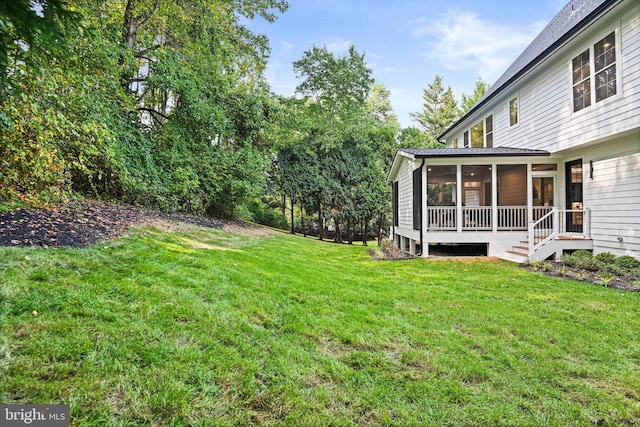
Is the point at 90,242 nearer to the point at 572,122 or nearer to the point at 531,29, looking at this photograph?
the point at 572,122

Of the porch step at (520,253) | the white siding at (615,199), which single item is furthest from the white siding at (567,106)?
the porch step at (520,253)

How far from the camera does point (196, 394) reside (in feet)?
6.62

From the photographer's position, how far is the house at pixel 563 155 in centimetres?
712

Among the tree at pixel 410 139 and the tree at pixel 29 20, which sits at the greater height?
the tree at pixel 410 139

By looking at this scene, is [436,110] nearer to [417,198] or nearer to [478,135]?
[478,135]

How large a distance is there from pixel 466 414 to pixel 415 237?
359 inches

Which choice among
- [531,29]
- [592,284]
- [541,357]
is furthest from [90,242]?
[531,29]

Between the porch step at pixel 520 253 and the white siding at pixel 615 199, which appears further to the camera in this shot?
the porch step at pixel 520 253

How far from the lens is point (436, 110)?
1511 inches

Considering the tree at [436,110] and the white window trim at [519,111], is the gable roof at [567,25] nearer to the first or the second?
the white window trim at [519,111]

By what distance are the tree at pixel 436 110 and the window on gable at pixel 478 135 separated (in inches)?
910

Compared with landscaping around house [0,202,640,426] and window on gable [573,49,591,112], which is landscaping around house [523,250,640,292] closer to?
landscaping around house [0,202,640,426]

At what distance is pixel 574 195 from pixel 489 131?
17.4ft

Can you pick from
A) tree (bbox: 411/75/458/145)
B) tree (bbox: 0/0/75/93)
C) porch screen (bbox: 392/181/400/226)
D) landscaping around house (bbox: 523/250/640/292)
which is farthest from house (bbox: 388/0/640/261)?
tree (bbox: 411/75/458/145)
